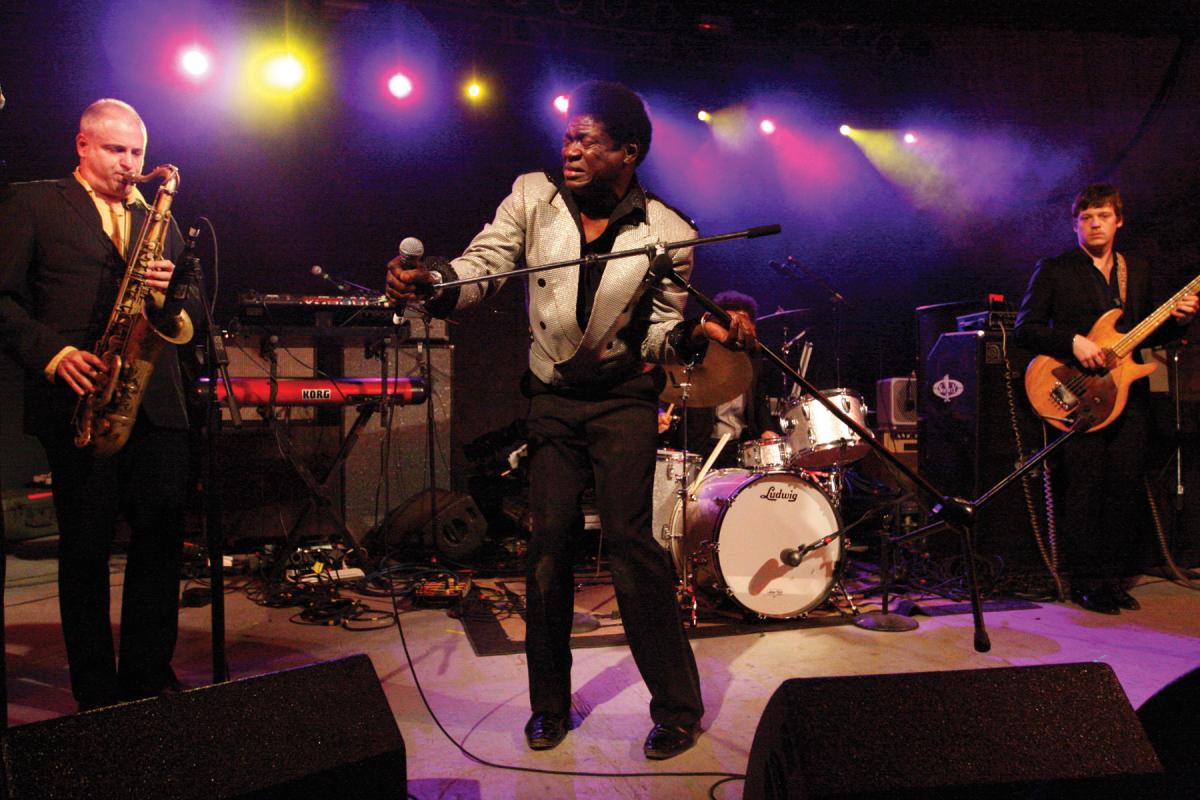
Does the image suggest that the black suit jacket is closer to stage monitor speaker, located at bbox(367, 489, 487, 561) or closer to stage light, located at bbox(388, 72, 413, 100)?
stage monitor speaker, located at bbox(367, 489, 487, 561)

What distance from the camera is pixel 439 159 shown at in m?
7.97

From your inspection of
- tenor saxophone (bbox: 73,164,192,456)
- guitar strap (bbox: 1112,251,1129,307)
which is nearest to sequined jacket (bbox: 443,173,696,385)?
tenor saxophone (bbox: 73,164,192,456)

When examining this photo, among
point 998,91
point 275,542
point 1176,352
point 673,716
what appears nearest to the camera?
point 673,716

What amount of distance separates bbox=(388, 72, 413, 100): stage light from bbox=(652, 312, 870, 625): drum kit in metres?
4.56

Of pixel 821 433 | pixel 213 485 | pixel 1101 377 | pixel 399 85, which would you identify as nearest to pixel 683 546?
pixel 821 433

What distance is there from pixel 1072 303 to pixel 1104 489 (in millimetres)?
1178

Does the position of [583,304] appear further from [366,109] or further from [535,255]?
[366,109]

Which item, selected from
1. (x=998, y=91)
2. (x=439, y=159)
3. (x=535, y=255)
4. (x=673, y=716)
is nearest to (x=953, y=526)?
(x=673, y=716)

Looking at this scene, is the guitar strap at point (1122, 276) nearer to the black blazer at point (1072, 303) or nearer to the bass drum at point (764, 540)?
the black blazer at point (1072, 303)

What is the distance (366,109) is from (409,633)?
513 centimetres

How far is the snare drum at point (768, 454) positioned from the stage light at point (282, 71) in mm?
5170

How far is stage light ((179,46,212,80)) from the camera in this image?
706cm

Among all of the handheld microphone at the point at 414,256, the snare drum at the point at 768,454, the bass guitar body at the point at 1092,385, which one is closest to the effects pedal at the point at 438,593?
the snare drum at the point at 768,454

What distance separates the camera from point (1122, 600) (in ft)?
16.9
